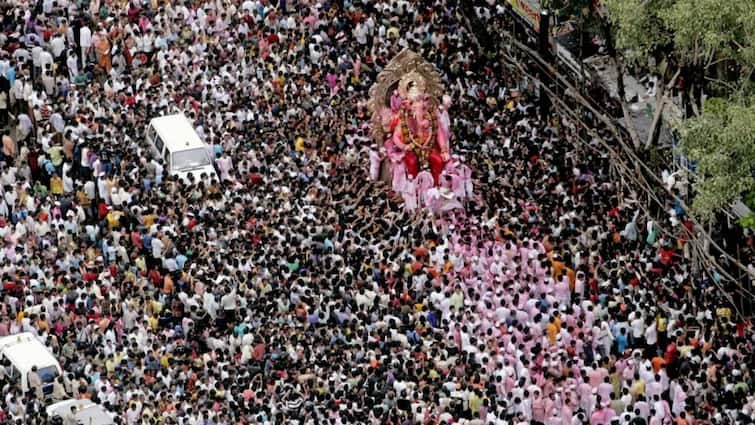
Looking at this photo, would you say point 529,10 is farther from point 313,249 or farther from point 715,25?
point 715,25

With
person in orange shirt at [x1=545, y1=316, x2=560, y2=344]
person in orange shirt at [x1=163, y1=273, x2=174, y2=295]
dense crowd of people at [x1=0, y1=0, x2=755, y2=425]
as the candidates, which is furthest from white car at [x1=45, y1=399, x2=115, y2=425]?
person in orange shirt at [x1=545, y1=316, x2=560, y2=344]

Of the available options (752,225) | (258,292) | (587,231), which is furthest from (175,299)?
(752,225)

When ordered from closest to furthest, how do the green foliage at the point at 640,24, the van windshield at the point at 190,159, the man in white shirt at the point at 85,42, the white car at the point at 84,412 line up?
1. the white car at the point at 84,412
2. the green foliage at the point at 640,24
3. the van windshield at the point at 190,159
4. the man in white shirt at the point at 85,42

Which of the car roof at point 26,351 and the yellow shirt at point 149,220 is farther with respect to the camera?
the yellow shirt at point 149,220

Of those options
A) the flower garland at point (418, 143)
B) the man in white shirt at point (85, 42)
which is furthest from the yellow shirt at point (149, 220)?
the man in white shirt at point (85, 42)

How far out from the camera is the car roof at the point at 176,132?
47.0 m

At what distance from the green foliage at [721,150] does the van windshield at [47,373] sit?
11.2m

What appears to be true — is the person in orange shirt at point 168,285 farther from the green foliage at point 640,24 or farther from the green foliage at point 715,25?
the green foliage at point 715,25

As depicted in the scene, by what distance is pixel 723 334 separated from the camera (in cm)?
4091

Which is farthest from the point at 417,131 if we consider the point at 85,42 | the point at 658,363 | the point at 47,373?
the point at 47,373

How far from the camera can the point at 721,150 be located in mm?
40719

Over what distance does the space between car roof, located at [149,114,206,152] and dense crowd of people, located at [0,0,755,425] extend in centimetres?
35

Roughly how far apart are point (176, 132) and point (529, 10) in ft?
28.1

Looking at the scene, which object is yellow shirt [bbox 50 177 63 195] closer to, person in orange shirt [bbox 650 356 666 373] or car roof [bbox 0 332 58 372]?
car roof [bbox 0 332 58 372]
